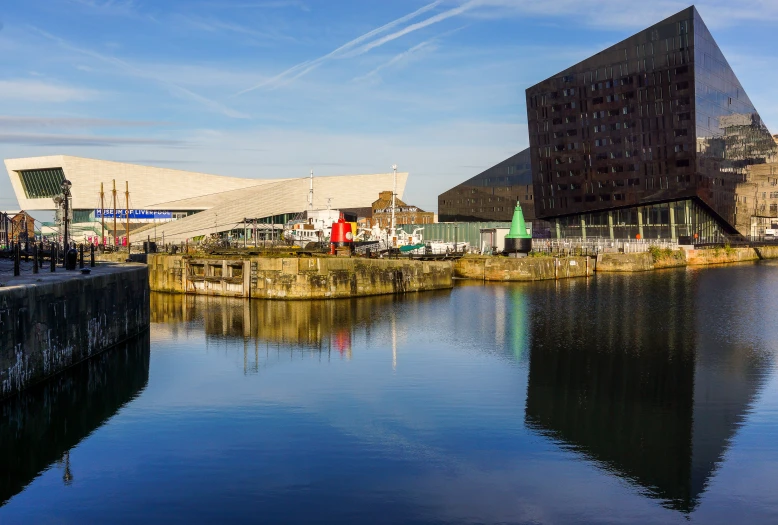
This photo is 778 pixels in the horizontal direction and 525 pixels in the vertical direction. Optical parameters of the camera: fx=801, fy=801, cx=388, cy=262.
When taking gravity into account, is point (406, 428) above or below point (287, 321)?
below

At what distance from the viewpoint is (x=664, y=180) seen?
108m

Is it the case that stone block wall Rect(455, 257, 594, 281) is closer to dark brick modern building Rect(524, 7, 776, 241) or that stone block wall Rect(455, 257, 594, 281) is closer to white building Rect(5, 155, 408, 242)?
dark brick modern building Rect(524, 7, 776, 241)

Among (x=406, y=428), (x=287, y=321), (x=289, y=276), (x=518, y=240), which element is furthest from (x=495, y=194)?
(x=406, y=428)

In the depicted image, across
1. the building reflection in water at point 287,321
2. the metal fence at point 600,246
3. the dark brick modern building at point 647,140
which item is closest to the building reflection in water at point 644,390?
the building reflection in water at point 287,321

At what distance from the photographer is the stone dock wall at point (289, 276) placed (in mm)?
59500

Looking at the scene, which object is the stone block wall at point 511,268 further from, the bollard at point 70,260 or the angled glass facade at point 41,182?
the angled glass facade at point 41,182

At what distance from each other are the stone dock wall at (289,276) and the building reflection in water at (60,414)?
2391 centimetres

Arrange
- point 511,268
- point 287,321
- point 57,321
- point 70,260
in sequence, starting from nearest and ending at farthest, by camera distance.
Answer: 1. point 57,321
2. point 70,260
3. point 287,321
4. point 511,268

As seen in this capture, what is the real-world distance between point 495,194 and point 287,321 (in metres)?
90.8

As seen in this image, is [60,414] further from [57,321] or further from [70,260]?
[70,260]

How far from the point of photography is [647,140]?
108m

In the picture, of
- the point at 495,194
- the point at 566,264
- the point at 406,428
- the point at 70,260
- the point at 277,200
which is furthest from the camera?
the point at 495,194

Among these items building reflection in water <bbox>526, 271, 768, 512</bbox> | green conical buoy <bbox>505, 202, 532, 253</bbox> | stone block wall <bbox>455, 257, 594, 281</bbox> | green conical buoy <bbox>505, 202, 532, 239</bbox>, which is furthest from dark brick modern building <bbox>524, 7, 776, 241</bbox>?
building reflection in water <bbox>526, 271, 768, 512</bbox>

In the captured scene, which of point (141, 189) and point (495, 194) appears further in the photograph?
point (141, 189)
